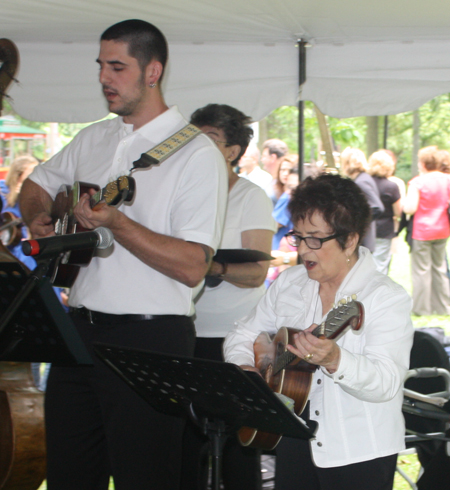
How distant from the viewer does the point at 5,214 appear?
426 centimetres

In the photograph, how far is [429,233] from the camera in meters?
7.09

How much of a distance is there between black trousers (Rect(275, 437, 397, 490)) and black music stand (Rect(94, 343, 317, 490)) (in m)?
0.16

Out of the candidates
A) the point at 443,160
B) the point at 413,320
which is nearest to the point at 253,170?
the point at 443,160

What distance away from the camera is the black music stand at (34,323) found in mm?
1574

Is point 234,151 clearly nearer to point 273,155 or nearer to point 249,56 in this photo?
point 249,56

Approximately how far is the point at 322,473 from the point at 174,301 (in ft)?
2.25

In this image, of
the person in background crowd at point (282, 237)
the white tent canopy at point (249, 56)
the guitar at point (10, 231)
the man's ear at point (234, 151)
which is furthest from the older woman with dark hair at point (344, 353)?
the person in background crowd at point (282, 237)

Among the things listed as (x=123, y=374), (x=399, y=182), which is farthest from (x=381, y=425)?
(x=399, y=182)

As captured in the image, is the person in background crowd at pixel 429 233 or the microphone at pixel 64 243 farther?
the person in background crowd at pixel 429 233

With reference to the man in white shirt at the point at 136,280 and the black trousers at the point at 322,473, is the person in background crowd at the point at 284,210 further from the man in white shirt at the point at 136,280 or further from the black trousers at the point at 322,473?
the black trousers at the point at 322,473

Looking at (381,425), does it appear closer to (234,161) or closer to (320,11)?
(234,161)

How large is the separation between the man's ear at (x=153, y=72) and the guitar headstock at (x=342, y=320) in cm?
101

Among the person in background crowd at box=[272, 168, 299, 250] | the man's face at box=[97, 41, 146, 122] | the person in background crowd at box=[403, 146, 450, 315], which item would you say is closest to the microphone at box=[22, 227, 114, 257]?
the man's face at box=[97, 41, 146, 122]

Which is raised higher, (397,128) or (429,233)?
(397,128)
